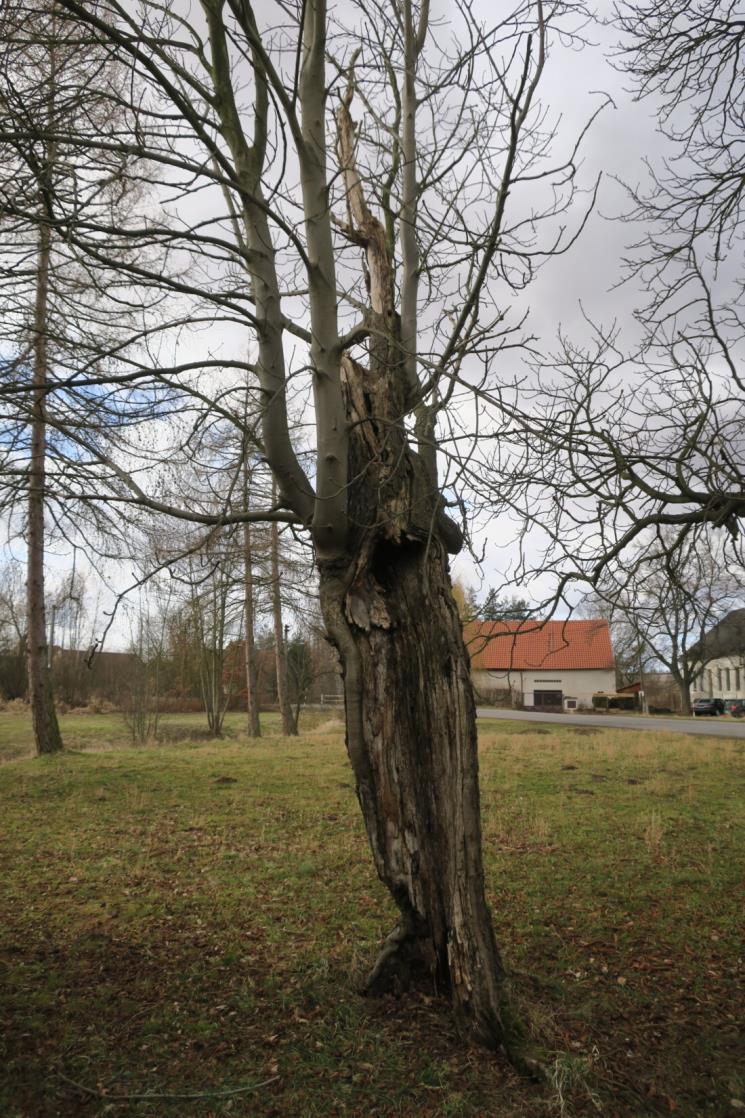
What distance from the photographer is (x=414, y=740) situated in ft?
13.1

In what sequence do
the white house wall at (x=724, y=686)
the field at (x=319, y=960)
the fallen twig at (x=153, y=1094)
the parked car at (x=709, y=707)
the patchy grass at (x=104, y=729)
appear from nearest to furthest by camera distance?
1. the fallen twig at (x=153, y=1094)
2. the field at (x=319, y=960)
3. the patchy grass at (x=104, y=729)
4. the parked car at (x=709, y=707)
5. the white house wall at (x=724, y=686)

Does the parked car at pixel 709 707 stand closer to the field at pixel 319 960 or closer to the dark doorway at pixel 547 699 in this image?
the dark doorway at pixel 547 699

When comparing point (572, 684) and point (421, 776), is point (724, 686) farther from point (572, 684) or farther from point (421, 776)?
point (421, 776)

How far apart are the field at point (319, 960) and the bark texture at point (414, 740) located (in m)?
0.29

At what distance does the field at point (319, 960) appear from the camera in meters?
3.30

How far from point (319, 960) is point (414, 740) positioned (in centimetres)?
166

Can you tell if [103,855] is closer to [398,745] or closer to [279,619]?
[398,745]

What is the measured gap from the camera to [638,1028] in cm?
390

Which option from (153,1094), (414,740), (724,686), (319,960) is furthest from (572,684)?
(153,1094)

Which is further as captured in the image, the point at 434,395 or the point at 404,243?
the point at 404,243

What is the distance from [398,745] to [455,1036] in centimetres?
147

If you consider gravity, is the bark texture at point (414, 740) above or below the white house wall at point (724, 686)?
above

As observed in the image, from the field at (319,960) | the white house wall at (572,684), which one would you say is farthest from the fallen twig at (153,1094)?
the white house wall at (572,684)

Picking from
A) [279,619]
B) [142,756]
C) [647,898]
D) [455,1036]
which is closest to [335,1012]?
[455,1036]
